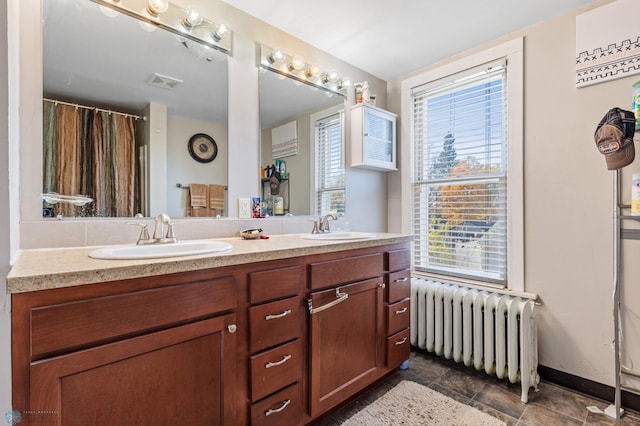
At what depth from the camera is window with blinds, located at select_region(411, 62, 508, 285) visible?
2.16 meters

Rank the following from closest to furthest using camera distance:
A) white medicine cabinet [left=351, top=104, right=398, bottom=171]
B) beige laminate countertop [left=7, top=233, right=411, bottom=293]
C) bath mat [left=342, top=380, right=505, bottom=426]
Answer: beige laminate countertop [left=7, top=233, right=411, bottom=293] < bath mat [left=342, top=380, right=505, bottom=426] < white medicine cabinet [left=351, top=104, right=398, bottom=171]

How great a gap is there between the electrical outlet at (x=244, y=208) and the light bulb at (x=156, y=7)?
1.04m

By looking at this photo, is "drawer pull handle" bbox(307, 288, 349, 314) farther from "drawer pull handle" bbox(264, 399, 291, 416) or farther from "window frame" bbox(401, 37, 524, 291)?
"window frame" bbox(401, 37, 524, 291)

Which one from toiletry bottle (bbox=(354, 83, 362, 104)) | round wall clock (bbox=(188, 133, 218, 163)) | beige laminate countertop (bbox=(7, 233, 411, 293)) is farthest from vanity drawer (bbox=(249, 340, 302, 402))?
toiletry bottle (bbox=(354, 83, 362, 104))

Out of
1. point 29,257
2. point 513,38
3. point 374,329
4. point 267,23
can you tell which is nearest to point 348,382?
point 374,329

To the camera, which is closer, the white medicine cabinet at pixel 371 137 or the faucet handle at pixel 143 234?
the faucet handle at pixel 143 234

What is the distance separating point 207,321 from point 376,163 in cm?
183

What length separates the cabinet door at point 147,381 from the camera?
798 millimetres

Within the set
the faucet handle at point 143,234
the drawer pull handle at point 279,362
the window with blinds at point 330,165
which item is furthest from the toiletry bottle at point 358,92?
the drawer pull handle at point 279,362

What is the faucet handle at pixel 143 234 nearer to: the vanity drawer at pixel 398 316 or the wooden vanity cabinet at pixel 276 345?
the wooden vanity cabinet at pixel 276 345

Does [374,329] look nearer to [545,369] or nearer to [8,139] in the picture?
[545,369]

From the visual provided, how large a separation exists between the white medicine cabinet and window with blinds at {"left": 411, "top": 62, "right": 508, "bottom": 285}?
24 cm

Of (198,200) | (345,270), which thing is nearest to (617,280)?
(345,270)

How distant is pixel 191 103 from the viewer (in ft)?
5.55
